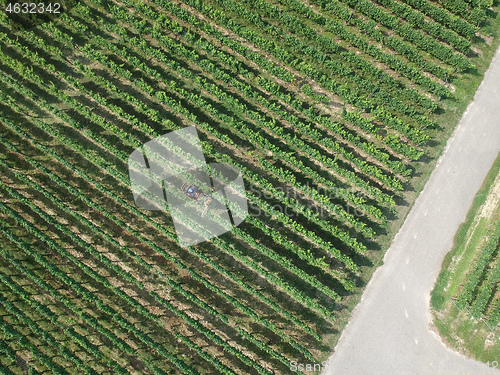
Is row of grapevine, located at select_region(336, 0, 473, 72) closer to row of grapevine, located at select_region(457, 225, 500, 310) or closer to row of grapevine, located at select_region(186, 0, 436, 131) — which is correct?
row of grapevine, located at select_region(186, 0, 436, 131)

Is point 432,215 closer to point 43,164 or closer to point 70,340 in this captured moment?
point 70,340

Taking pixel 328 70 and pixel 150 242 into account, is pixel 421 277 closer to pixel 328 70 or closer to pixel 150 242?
pixel 328 70

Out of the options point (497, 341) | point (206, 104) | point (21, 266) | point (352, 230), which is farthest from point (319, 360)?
point (21, 266)

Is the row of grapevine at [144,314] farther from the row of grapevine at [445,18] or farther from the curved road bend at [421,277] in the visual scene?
the row of grapevine at [445,18]

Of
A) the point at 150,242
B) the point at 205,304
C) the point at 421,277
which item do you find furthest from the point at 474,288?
the point at 150,242

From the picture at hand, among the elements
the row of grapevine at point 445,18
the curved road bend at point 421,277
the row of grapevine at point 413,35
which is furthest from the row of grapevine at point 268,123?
the row of grapevine at point 445,18

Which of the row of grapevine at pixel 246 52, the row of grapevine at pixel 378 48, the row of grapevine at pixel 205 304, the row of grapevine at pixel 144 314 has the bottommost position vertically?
the row of grapevine at pixel 144 314
